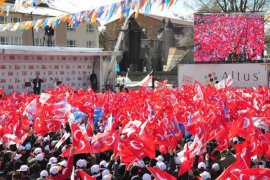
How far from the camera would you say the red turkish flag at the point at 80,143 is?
4.63 m

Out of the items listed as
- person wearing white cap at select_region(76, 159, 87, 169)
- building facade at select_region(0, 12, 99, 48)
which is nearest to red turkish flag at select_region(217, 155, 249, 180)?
person wearing white cap at select_region(76, 159, 87, 169)

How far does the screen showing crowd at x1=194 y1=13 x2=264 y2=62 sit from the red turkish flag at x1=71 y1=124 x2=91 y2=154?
56.5 feet

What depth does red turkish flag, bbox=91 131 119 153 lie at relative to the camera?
4.74 metres

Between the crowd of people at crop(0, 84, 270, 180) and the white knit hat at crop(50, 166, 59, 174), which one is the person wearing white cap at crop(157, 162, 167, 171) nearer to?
the crowd of people at crop(0, 84, 270, 180)

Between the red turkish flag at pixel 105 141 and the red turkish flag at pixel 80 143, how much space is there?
0.10 meters

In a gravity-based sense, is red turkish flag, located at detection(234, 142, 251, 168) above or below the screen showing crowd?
below

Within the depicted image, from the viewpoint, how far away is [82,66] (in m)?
21.6

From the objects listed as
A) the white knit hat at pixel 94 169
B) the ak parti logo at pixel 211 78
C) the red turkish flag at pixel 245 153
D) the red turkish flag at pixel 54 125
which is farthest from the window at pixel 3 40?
the red turkish flag at pixel 245 153

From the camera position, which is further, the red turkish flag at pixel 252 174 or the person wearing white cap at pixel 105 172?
the person wearing white cap at pixel 105 172

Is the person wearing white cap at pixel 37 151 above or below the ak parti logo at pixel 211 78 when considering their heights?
below

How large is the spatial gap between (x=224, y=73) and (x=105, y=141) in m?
14.0

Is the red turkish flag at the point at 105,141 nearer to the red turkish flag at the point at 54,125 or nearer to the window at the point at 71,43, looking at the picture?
the red turkish flag at the point at 54,125

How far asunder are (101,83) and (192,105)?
1437cm

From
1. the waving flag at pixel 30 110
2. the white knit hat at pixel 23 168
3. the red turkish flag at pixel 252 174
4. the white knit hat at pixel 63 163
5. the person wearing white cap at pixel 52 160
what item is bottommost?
the white knit hat at pixel 23 168
